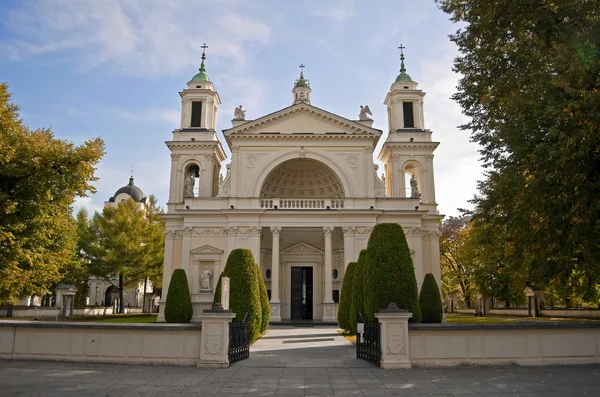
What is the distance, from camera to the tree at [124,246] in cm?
4447

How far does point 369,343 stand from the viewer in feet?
46.4

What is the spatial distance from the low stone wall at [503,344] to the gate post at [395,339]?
0.96 ft

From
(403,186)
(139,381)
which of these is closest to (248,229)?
(403,186)

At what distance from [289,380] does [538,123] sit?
34.7 ft

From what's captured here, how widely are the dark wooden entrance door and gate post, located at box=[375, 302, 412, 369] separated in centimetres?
2622

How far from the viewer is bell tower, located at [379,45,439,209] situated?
40.2 m

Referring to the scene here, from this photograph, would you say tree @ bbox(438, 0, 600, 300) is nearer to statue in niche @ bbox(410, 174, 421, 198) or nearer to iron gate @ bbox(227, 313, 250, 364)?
iron gate @ bbox(227, 313, 250, 364)

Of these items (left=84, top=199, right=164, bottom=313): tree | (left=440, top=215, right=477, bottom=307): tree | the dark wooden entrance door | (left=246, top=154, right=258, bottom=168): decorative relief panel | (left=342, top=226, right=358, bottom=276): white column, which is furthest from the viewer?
(left=440, top=215, right=477, bottom=307): tree

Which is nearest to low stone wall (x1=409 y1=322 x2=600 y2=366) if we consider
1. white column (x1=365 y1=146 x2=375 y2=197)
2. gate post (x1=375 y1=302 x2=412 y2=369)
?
gate post (x1=375 y1=302 x2=412 y2=369)

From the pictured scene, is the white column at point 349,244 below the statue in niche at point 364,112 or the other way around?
below

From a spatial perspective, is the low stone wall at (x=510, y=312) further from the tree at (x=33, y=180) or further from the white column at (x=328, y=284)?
the tree at (x=33, y=180)

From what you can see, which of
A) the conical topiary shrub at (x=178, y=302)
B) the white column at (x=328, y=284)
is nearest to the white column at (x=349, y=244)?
the white column at (x=328, y=284)

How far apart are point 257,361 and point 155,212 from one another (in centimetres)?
4242

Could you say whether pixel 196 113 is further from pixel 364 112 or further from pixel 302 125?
pixel 364 112
